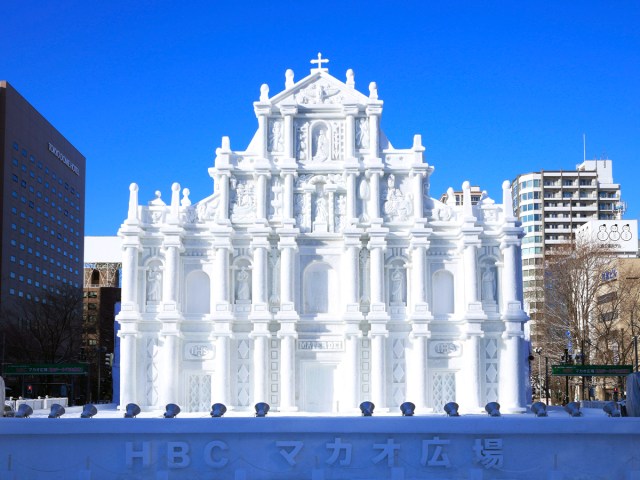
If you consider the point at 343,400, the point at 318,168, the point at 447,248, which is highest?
the point at 318,168

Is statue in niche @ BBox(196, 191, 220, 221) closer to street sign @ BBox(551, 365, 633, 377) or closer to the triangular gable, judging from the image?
the triangular gable

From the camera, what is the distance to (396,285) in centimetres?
5194

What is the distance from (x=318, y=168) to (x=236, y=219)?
5.73m

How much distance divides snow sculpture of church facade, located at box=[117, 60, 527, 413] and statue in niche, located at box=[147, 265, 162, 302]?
0.27 ft

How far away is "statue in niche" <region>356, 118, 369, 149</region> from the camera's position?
53500 mm

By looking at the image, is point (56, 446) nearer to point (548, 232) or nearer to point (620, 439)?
point (620, 439)

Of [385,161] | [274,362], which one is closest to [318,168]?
A: [385,161]

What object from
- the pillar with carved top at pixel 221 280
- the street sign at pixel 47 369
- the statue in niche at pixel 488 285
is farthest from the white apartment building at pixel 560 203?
the street sign at pixel 47 369

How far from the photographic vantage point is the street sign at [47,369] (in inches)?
2094

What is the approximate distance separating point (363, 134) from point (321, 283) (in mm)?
9353

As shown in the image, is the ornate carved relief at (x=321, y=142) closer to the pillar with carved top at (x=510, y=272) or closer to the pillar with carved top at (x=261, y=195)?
the pillar with carved top at (x=261, y=195)

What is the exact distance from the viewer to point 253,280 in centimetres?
5150

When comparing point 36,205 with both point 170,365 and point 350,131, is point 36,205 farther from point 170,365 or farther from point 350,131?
point 350,131

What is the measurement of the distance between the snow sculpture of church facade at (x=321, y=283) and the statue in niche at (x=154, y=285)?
8cm
